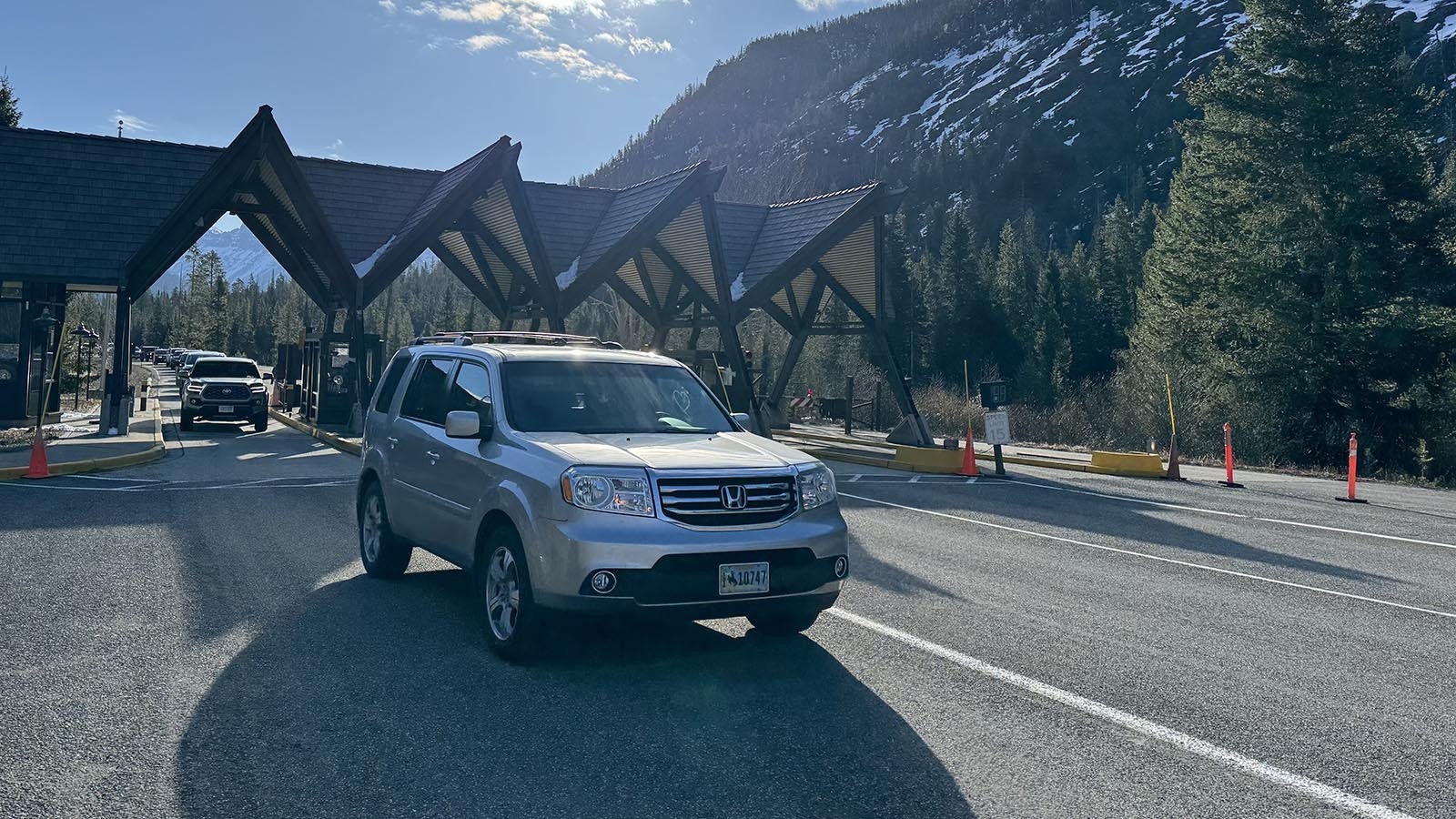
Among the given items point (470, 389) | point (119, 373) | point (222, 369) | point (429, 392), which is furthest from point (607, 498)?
point (222, 369)

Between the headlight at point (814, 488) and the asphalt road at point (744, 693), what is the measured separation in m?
0.96

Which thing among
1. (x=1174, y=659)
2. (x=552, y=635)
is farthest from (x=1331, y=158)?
(x=552, y=635)

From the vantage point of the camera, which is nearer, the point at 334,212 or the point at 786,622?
the point at 786,622

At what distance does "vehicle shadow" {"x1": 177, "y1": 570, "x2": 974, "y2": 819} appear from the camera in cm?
418

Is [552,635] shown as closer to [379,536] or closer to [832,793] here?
[832,793]

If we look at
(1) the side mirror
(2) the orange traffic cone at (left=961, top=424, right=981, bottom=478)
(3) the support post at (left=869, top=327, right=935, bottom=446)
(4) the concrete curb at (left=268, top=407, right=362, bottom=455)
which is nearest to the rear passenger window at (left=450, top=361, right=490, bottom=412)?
(1) the side mirror

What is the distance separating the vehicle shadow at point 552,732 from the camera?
418 cm

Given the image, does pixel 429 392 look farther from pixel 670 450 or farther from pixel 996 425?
pixel 996 425

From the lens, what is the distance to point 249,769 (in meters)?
4.44

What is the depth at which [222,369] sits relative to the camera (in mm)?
29859

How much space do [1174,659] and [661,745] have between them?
3.49 metres

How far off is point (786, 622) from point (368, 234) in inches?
906

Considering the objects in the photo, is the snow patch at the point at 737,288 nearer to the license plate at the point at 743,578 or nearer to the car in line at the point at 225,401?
the car in line at the point at 225,401

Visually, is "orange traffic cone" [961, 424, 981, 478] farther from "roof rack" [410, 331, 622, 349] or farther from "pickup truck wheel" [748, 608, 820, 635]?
"pickup truck wheel" [748, 608, 820, 635]
